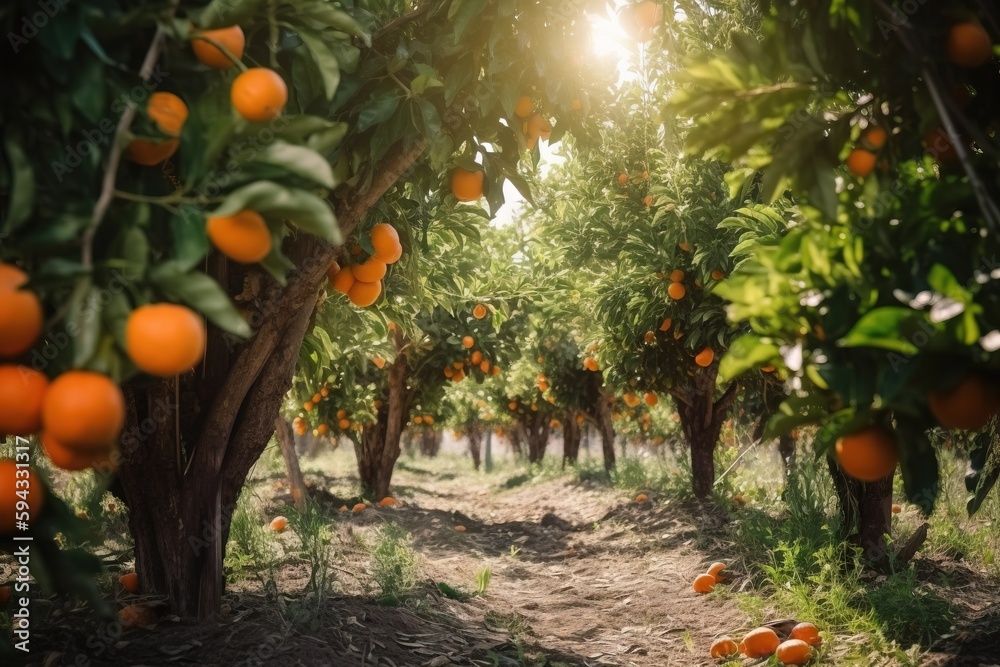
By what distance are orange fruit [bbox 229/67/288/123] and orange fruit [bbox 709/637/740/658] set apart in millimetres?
3493

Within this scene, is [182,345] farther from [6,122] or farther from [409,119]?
[409,119]

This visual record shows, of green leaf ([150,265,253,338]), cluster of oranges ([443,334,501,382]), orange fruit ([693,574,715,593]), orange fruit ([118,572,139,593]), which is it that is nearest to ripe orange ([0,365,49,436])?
green leaf ([150,265,253,338])

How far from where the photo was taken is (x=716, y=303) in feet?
18.4

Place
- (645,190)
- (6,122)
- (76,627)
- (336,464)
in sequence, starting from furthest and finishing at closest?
(336,464)
(645,190)
(76,627)
(6,122)

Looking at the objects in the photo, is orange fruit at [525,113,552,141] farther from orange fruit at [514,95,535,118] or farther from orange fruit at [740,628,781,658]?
orange fruit at [740,628,781,658]

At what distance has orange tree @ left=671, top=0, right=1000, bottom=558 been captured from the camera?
1.14 m

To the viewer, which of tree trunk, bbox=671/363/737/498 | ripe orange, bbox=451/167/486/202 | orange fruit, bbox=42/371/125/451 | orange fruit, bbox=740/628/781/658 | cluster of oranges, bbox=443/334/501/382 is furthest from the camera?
cluster of oranges, bbox=443/334/501/382

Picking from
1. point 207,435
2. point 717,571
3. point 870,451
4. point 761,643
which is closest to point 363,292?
point 207,435

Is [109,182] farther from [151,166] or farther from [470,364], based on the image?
[470,364]

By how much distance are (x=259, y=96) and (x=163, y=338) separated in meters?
0.46

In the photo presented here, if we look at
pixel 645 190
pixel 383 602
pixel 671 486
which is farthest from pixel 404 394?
pixel 383 602

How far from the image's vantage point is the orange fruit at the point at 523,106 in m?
2.57

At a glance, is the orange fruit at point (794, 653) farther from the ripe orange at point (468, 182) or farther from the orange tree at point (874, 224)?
the ripe orange at point (468, 182)

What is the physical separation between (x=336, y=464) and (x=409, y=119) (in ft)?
75.2
